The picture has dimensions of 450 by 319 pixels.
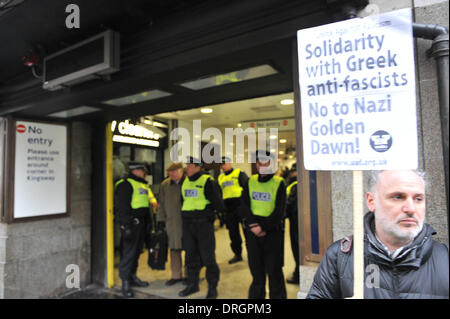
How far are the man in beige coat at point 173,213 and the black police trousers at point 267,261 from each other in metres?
1.51

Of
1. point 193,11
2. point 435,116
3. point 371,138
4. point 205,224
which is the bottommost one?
point 205,224

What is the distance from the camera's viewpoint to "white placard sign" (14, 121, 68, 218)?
13.4 feet

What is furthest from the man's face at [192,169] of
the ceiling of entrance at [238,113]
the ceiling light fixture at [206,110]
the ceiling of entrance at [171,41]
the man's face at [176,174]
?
the ceiling light fixture at [206,110]

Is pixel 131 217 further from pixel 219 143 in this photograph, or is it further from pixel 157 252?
pixel 219 143

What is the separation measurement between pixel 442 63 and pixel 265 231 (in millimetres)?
2449

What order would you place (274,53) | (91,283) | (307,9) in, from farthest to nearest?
1. (91,283)
2. (274,53)
3. (307,9)

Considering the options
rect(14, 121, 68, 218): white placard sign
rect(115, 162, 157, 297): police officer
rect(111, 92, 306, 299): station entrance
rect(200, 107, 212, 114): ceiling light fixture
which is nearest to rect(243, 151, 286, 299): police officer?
rect(111, 92, 306, 299): station entrance

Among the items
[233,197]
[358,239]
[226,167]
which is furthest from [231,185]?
[358,239]

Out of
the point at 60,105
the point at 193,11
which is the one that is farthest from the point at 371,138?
the point at 60,105

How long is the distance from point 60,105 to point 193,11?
2274mm

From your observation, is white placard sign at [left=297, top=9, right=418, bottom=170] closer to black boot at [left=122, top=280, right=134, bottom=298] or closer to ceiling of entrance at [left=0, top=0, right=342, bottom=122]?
ceiling of entrance at [left=0, top=0, right=342, bottom=122]

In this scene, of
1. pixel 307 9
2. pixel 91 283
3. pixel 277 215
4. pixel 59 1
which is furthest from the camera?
pixel 91 283

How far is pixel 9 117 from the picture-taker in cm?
407
